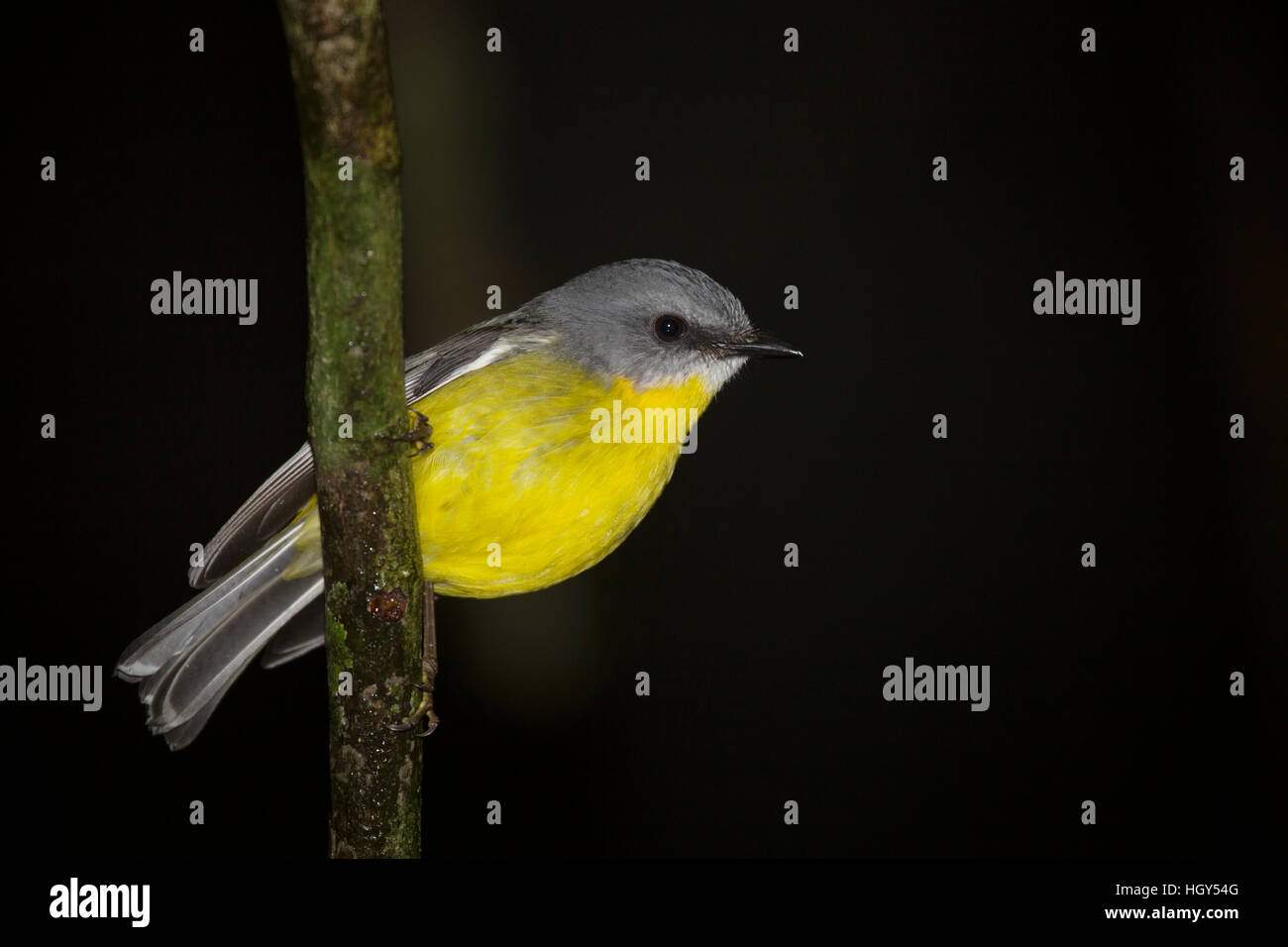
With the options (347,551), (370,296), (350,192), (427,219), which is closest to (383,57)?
(350,192)

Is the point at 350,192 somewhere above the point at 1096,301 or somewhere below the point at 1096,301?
below

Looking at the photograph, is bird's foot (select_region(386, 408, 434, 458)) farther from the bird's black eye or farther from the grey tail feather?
the bird's black eye

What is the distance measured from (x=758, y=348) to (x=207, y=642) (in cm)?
167

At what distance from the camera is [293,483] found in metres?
2.67

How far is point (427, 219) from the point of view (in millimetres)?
3443

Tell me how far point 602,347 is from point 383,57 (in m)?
1.16

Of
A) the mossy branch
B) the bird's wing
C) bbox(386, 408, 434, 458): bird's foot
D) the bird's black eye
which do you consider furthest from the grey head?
the mossy branch

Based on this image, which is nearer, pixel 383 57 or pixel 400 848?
pixel 383 57

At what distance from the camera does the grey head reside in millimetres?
2736

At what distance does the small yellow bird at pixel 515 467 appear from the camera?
249cm

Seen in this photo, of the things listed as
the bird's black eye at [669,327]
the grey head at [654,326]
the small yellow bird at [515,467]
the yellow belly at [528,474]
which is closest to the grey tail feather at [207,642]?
the small yellow bird at [515,467]

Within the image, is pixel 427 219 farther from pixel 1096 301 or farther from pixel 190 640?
pixel 1096 301
